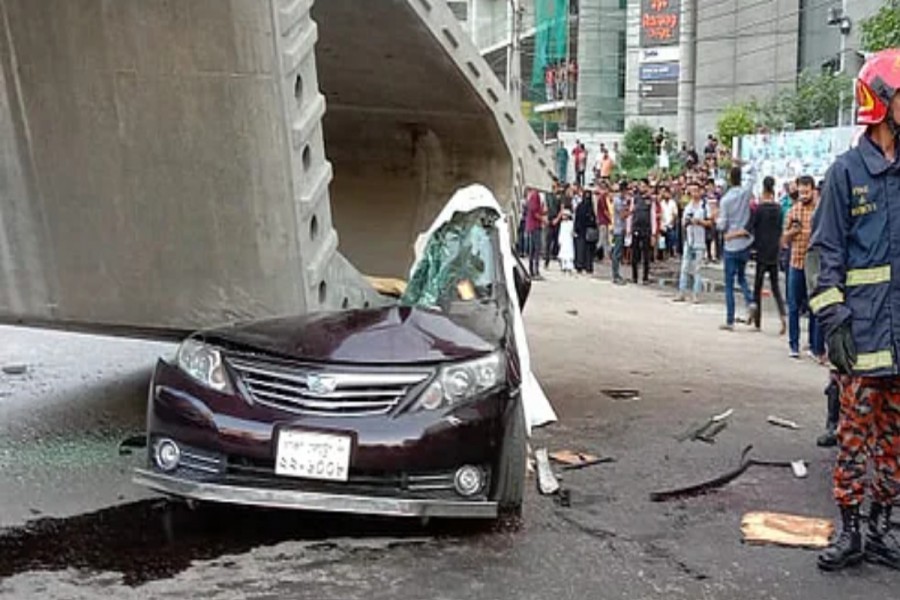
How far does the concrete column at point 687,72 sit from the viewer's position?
49591 mm

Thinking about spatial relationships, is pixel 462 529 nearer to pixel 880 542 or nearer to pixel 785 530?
pixel 785 530

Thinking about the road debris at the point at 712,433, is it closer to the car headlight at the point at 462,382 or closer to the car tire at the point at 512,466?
the car tire at the point at 512,466

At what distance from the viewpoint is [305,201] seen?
7.44m

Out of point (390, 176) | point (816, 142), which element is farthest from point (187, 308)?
point (816, 142)

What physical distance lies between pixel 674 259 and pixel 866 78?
21.5m

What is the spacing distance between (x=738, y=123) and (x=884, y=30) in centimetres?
1040

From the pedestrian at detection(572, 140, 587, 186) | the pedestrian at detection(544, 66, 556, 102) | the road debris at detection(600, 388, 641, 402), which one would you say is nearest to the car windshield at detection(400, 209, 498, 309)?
the road debris at detection(600, 388, 641, 402)

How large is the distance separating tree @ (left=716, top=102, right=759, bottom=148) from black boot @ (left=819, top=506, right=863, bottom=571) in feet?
92.6

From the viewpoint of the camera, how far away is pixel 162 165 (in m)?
7.23

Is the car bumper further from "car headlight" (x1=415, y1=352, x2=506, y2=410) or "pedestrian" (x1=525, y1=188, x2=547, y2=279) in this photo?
"pedestrian" (x1=525, y1=188, x2=547, y2=279)

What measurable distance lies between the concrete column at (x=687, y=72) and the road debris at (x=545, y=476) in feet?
142

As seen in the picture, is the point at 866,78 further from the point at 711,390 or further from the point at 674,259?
the point at 674,259

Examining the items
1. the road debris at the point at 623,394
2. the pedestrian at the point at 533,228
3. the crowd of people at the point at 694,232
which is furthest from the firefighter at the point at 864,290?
the pedestrian at the point at 533,228

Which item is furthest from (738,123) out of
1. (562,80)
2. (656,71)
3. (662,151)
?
(562,80)
